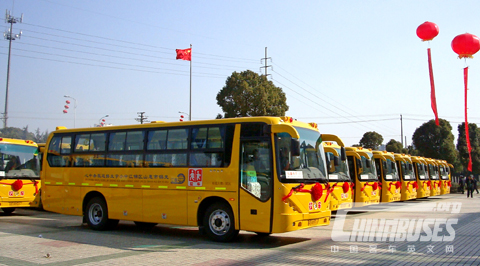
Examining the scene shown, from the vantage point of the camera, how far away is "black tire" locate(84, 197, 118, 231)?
13398 millimetres

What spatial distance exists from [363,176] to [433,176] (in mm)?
13767

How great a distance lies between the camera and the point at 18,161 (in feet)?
56.6

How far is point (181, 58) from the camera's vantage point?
39.1 metres

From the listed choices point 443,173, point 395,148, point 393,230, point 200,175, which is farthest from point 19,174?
point 395,148

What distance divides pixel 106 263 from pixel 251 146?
4266 mm

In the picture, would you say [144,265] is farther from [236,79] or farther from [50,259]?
[236,79]

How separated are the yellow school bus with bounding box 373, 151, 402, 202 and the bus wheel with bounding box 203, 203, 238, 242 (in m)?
12.5

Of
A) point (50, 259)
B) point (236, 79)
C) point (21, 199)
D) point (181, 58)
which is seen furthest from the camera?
point (181, 58)

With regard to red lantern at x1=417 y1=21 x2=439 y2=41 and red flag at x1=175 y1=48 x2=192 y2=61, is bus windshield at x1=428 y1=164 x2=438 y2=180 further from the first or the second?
red flag at x1=175 y1=48 x2=192 y2=61

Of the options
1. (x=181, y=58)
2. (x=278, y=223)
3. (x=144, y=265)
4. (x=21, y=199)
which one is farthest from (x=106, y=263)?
(x=181, y=58)

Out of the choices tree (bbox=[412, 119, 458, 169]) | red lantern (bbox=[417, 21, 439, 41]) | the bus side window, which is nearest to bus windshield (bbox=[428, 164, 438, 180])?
red lantern (bbox=[417, 21, 439, 41])

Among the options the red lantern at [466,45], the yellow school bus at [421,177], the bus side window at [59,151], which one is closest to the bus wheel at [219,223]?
the bus side window at [59,151]

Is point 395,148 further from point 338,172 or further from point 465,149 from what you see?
point 338,172

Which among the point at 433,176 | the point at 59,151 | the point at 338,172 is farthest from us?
the point at 433,176
